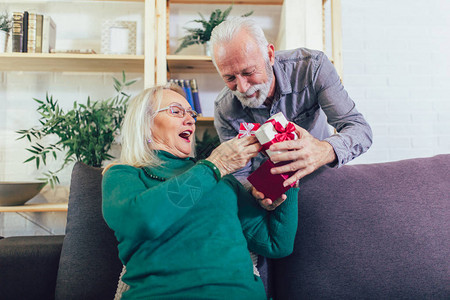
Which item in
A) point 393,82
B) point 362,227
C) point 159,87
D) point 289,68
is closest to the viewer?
point 362,227

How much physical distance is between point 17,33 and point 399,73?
107 inches

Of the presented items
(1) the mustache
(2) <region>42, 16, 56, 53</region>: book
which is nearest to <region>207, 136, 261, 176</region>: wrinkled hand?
(1) the mustache

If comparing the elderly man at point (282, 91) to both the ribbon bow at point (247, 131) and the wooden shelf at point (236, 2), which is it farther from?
the wooden shelf at point (236, 2)

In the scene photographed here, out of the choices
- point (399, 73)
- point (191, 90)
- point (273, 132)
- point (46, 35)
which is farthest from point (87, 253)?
point (399, 73)

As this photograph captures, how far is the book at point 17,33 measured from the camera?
2352 millimetres

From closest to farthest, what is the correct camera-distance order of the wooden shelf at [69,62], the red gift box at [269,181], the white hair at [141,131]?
the red gift box at [269,181], the white hair at [141,131], the wooden shelf at [69,62]

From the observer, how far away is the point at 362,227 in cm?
119

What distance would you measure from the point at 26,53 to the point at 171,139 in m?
1.57

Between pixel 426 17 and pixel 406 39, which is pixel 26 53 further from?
pixel 426 17

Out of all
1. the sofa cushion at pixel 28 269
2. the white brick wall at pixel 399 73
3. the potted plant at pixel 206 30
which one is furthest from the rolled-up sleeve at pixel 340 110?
the white brick wall at pixel 399 73

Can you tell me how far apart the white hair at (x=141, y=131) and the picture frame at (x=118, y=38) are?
4.30 feet

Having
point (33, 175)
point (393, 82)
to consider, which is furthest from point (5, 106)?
point (393, 82)

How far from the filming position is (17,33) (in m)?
2.36

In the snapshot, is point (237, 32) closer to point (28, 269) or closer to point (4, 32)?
point (28, 269)
